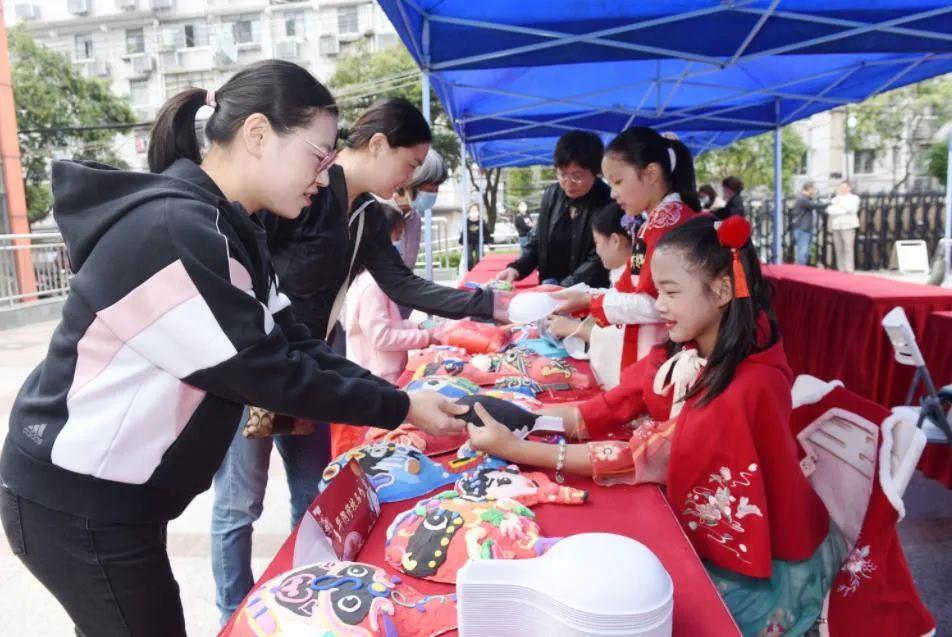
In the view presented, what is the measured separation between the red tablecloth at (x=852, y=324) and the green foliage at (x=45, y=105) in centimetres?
1783

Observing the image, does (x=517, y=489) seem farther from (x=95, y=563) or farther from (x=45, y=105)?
(x=45, y=105)

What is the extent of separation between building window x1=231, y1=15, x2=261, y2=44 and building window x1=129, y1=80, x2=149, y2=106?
482 centimetres

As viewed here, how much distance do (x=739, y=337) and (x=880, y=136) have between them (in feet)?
79.4

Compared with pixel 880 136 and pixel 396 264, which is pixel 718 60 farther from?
pixel 880 136

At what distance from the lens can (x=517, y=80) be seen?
5.08 m

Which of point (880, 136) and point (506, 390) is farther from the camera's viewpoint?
point (880, 136)

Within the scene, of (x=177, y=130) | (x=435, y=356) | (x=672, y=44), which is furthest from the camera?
(x=672, y=44)

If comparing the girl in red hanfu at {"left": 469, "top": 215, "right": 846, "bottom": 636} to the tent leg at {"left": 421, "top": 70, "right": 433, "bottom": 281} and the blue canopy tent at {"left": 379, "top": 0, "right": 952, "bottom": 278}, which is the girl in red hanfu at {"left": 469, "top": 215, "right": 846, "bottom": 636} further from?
the tent leg at {"left": 421, "top": 70, "right": 433, "bottom": 281}

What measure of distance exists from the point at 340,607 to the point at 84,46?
133 ft

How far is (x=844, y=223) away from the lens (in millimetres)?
11586

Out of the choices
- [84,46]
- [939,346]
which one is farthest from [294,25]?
[939,346]

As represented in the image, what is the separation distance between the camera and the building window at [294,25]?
105ft

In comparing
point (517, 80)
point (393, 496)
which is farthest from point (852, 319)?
point (393, 496)

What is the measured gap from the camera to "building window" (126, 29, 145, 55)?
109 ft
